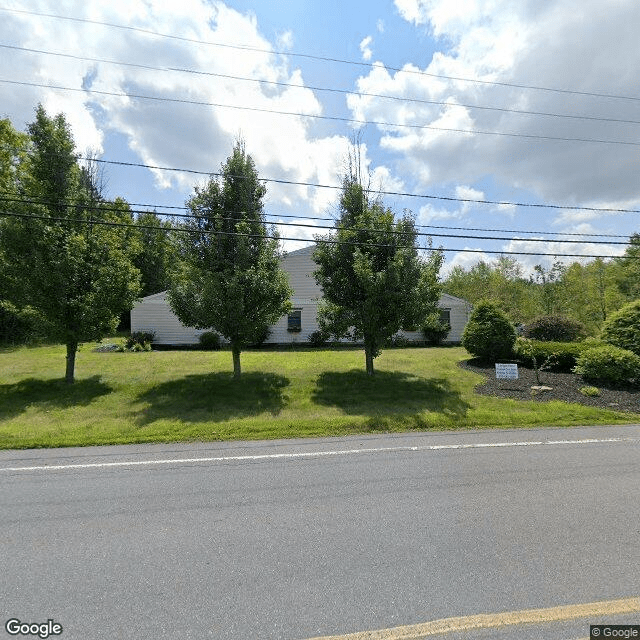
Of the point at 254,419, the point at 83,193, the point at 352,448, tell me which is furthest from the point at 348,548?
the point at 83,193

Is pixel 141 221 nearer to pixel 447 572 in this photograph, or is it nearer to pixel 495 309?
pixel 495 309

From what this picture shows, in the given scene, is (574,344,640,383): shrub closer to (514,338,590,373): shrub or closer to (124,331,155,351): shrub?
(514,338,590,373): shrub

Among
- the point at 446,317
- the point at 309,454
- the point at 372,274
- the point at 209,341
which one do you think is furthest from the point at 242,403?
the point at 446,317

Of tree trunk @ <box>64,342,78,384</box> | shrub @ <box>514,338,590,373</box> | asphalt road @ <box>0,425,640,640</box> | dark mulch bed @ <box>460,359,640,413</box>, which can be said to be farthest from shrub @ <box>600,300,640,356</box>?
tree trunk @ <box>64,342,78,384</box>

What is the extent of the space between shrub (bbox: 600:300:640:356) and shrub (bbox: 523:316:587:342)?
193 inches

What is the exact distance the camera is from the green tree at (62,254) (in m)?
11.4

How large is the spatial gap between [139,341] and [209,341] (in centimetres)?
397

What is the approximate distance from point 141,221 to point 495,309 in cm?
3224

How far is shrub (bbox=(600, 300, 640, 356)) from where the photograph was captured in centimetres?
1348

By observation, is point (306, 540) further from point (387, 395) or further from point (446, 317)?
point (446, 317)

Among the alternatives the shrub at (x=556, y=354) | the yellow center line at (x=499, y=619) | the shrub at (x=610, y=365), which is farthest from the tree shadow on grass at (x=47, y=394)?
the shrub at (x=610, y=365)

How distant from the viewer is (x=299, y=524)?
4.23 metres

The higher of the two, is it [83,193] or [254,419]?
[83,193]

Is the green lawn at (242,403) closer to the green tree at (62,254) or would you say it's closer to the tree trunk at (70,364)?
the tree trunk at (70,364)
